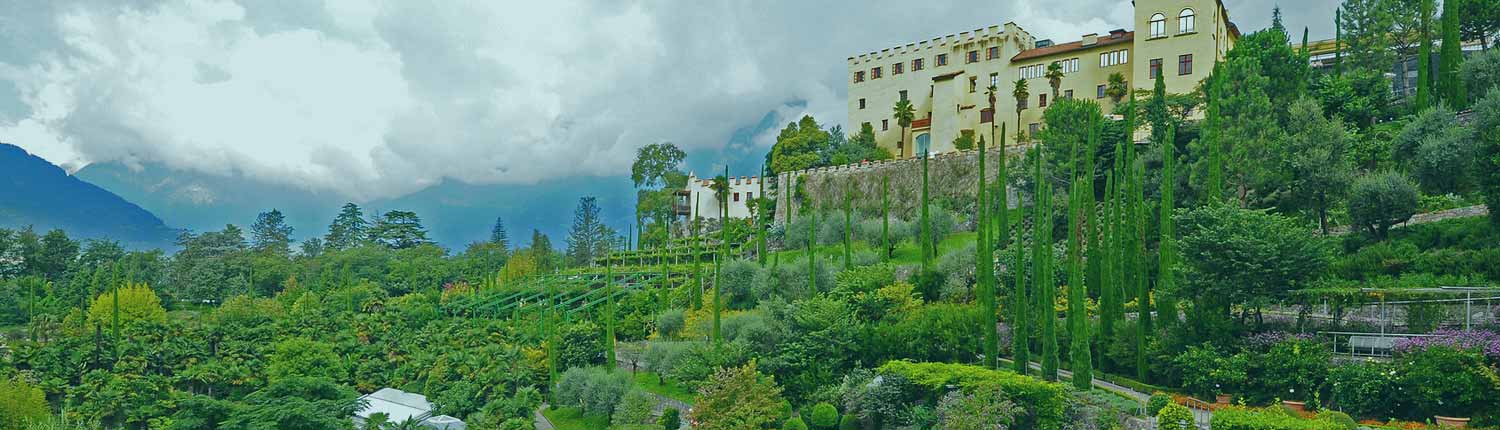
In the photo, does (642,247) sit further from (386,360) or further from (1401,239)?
(1401,239)

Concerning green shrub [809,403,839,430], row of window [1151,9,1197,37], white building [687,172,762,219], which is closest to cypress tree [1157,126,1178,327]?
green shrub [809,403,839,430]

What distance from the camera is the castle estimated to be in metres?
46.2

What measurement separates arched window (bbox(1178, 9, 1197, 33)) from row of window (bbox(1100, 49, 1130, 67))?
306cm

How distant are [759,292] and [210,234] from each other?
64890mm

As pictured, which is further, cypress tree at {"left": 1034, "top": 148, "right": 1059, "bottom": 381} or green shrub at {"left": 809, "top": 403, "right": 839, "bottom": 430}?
green shrub at {"left": 809, "top": 403, "right": 839, "bottom": 430}

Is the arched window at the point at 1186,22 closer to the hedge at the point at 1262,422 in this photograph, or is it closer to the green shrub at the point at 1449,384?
the green shrub at the point at 1449,384

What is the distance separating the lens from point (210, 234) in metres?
81.2

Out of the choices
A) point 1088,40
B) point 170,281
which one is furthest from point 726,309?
point 170,281

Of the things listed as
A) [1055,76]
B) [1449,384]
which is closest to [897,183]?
[1055,76]

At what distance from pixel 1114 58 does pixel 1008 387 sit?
33046 millimetres

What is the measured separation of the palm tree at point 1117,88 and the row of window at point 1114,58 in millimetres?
1420

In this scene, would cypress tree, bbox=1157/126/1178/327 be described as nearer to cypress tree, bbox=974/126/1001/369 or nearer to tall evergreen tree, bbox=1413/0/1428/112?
cypress tree, bbox=974/126/1001/369

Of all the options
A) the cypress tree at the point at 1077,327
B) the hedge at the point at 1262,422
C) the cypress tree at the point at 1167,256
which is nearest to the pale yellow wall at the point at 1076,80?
the cypress tree at the point at 1167,256

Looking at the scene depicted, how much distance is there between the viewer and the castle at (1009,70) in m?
46.2
